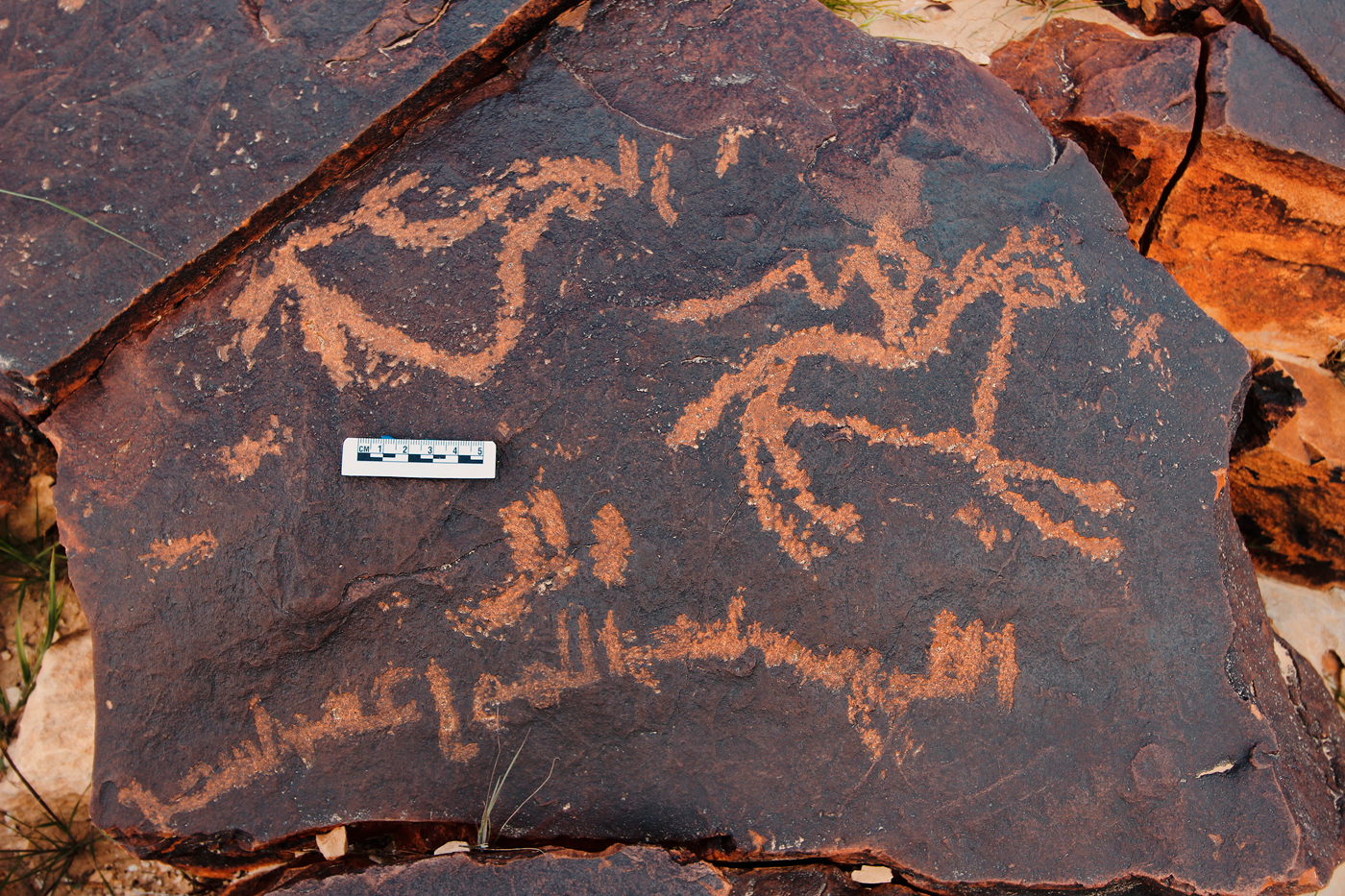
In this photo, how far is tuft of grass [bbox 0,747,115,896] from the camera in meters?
1.90

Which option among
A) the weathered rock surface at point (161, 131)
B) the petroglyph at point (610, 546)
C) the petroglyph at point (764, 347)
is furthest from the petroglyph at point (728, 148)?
the petroglyph at point (610, 546)

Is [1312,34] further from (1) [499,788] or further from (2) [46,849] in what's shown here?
(2) [46,849]

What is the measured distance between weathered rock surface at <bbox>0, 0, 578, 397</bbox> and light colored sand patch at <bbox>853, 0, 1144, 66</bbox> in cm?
133

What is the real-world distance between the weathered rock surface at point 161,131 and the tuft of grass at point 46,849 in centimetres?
114

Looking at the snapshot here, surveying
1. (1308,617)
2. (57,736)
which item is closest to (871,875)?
(1308,617)

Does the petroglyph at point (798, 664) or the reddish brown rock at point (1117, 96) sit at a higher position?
the reddish brown rock at point (1117, 96)

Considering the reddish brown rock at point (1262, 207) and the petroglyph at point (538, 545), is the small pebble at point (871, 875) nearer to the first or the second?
the petroglyph at point (538, 545)

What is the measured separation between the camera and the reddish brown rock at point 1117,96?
1771 millimetres

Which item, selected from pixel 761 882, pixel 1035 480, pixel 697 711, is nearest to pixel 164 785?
pixel 697 711

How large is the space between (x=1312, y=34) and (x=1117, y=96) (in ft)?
1.34

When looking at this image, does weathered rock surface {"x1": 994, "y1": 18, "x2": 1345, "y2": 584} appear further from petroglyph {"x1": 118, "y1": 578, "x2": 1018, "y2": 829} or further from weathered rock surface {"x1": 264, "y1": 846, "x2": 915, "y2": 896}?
weathered rock surface {"x1": 264, "y1": 846, "x2": 915, "y2": 896}

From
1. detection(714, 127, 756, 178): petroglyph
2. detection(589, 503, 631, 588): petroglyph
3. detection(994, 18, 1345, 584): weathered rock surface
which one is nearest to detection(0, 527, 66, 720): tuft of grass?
detection(589, 503, 631, 588): petroglyph

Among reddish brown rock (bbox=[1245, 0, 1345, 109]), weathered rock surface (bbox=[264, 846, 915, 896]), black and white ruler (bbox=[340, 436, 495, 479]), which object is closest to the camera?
weathered rock surface (bbox=[264, 846, 915, 896])

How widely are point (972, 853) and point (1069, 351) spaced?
900 millimetres
